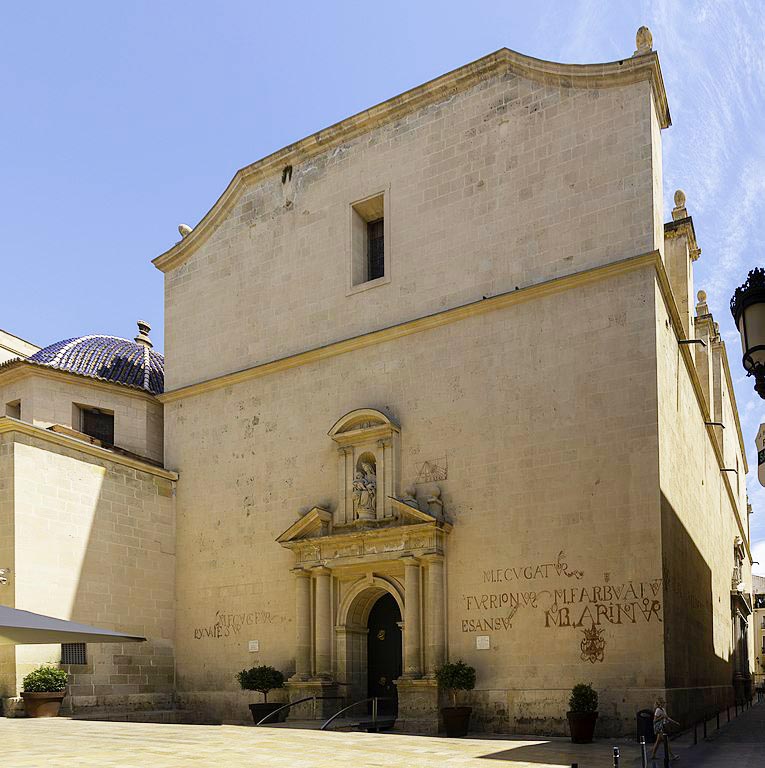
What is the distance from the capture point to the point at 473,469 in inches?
813

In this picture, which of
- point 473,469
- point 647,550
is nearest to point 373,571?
point 473,469

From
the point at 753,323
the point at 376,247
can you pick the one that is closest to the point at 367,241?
the point at 376,247

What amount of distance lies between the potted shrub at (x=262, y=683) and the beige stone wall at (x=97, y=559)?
334 centimetres

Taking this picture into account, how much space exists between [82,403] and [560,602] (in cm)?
1590

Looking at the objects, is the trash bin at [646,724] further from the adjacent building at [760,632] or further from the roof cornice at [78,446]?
the adjacent building at [760,632]

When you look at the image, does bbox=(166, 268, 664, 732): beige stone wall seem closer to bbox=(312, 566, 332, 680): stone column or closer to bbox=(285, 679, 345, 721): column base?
A: bbox=(312, 566, 332, 680): stone column

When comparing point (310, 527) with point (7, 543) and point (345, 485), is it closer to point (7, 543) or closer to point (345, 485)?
point (345, 485)

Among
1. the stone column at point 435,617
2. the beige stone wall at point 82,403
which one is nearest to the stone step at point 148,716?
the stone column at point 435,617

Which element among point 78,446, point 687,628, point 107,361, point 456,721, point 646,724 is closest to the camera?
point 646,724

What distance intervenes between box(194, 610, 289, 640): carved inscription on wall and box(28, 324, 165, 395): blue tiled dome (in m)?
7.97

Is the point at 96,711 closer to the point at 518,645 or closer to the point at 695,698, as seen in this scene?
the point at 518,645

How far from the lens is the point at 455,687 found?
19.2 meters

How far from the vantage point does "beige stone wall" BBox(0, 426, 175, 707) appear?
21531mm

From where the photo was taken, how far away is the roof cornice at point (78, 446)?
21.7 meters
